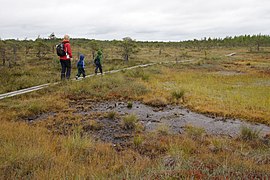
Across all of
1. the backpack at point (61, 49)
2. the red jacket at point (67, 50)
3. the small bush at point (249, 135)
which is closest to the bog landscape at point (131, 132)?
the small bush at point (249, 135)

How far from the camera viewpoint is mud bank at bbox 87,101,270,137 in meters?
8.21

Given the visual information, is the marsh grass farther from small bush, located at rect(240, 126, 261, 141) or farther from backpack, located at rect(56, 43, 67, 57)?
backpack, located at rect(56, 43, 67, 57)

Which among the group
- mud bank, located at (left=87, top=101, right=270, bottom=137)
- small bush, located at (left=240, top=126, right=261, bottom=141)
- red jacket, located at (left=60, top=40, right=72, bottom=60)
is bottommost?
mud bank, located at (left=87, top=101, right=270, bottom=137)

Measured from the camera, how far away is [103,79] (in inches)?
611

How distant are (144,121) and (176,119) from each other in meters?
1.23

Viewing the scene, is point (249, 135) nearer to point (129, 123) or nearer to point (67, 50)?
point (129, 123)

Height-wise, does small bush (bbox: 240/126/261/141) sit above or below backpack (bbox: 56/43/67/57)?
below

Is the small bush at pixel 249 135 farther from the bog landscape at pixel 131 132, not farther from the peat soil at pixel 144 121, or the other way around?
the peat soil at pixel 144 121

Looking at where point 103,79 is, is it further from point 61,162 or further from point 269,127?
point 61,162

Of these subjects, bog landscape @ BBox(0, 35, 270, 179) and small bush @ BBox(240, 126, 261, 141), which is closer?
bog landscape @ BBox(0, 35, 270, 179)

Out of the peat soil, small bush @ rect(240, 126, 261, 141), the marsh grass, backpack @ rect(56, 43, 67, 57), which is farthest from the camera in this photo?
backpack @ rect(56, 43, 67, 57)

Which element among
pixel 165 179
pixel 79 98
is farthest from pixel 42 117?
pixel 165 179

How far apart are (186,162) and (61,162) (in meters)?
2.18

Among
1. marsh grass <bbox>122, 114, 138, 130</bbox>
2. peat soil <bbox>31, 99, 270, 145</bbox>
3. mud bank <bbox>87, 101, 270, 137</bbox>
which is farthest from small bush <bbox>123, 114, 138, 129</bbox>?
mud bank <bbox>87, 101, 270, 137</bbox>
